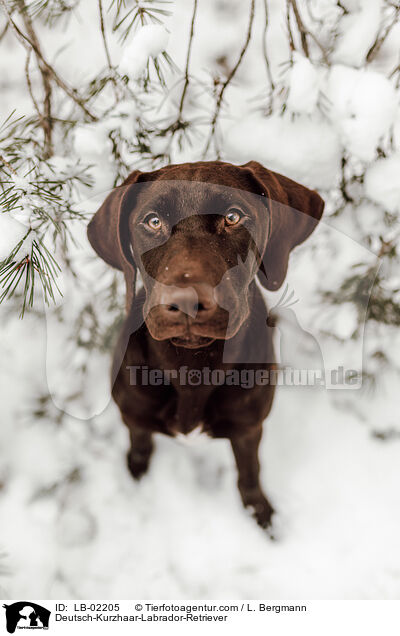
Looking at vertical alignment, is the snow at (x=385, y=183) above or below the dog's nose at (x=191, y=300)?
above

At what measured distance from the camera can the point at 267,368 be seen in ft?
4.91

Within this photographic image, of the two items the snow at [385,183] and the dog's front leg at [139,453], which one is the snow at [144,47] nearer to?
the snow at [385,183]

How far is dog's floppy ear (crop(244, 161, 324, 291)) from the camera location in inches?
50.1

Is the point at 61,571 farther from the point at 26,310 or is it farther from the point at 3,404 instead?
the point at 26,310

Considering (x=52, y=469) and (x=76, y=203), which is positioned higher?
(x=76, y=203)

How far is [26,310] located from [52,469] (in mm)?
772

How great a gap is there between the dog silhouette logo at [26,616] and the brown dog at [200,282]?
0.74 m

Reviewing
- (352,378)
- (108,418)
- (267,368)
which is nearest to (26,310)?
(108,418)

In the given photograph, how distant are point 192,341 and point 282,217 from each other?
47 centimetres

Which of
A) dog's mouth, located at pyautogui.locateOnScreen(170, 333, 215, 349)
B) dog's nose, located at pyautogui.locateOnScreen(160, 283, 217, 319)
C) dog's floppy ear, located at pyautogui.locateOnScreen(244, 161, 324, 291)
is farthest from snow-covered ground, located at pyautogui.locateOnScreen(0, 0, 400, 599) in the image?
dog's nose, located at pyautogui.locateOnScreen(160, 283, 217, 319)

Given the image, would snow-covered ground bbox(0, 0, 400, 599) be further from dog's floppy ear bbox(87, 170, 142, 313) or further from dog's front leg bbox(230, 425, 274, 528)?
dog's floppy ear bbox(87, 170, 142, 313)

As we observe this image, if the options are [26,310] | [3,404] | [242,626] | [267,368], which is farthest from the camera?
[3,404]

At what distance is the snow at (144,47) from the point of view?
129 cm

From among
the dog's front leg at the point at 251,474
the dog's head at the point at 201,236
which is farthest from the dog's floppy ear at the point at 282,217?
the dog's front leg at the point at 251,474
